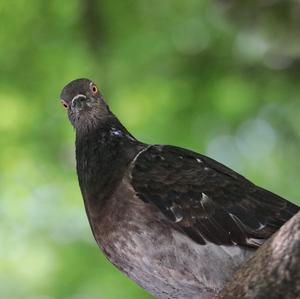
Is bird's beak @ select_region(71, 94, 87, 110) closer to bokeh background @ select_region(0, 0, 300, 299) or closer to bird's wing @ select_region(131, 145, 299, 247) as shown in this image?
bird's wing @ select_region(131, 145, 299, 247)

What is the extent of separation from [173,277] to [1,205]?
452cm

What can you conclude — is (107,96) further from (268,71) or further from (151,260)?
(151,260)

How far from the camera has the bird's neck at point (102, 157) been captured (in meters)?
6.06

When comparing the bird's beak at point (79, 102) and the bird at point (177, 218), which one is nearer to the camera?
the bird at point (177, 218)

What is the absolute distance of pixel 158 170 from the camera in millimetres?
6004

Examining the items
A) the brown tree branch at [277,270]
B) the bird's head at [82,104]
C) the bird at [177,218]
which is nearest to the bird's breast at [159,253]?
the bird at [177,218]

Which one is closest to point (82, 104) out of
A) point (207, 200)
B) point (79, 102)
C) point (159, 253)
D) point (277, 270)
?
point (79, 102)

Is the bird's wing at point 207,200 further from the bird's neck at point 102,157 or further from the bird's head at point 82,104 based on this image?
the bird's head at point 82,104

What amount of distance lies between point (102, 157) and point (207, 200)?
3.33ft

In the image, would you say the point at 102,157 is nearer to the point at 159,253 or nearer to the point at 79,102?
the point at 79,102

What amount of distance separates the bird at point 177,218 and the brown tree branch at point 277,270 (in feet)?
3.65

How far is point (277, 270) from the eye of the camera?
4277 millimetres

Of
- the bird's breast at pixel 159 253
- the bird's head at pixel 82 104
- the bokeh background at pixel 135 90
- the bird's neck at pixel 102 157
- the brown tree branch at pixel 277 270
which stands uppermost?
the bokeh background at pixel 135 90

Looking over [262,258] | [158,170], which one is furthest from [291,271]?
[158,170]
